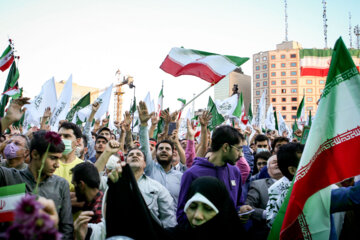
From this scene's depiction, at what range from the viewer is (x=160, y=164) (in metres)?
4.90

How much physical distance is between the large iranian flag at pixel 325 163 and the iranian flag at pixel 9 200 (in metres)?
2.04

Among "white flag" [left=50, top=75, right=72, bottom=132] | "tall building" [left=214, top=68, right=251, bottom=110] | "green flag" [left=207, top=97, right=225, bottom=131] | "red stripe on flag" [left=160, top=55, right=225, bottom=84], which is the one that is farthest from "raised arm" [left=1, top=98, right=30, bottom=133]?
"tall building" [left=214, top=68, right=251, bottom=110]

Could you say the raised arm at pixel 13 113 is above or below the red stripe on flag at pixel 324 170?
above

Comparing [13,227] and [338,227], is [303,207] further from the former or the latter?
[13,227]

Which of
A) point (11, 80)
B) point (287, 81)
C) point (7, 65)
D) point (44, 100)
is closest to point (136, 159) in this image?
point (44, 100)

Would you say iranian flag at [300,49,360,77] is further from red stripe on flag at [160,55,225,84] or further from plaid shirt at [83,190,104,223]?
plaid shirt at [83,190,104,223]

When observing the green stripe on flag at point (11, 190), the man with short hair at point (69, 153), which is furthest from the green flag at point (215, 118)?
the green stripe on flag at point (11, 190)

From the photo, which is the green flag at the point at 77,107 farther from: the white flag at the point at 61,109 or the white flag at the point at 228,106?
the white flag at the point at 228,106

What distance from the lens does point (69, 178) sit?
3.78m

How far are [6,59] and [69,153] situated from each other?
19.0ft

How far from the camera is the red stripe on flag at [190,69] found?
6.51 m

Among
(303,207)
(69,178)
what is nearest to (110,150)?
(69,178)

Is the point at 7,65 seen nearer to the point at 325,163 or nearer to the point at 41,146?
the point at 41,146

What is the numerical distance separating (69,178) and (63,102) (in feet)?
15.6
